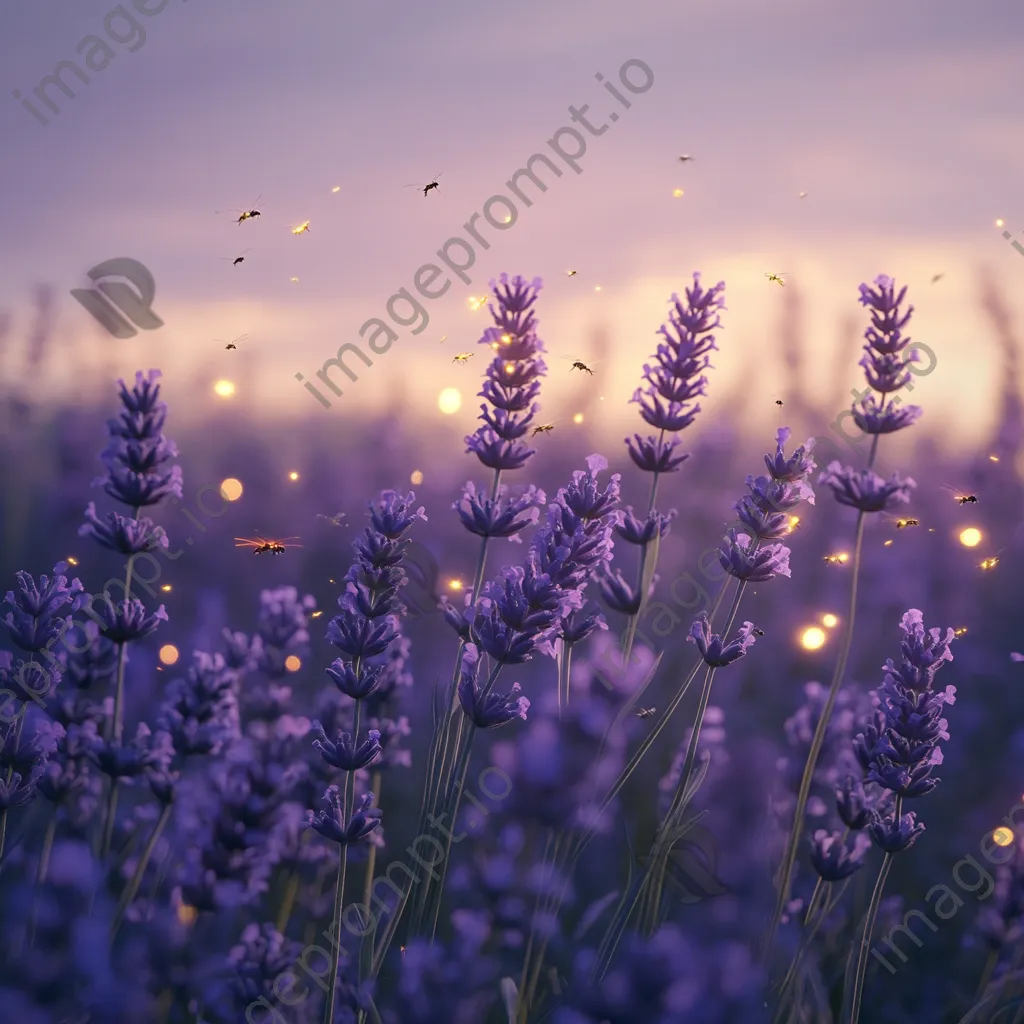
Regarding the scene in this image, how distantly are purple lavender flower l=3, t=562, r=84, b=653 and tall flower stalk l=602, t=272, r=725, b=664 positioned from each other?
1497 mm

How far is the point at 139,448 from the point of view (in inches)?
112

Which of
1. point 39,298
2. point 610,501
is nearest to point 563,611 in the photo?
point 610,501

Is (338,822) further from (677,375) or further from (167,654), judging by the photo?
(167,654)

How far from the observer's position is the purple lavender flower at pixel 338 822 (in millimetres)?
2289

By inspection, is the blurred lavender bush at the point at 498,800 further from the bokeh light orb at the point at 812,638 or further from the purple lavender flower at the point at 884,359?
the bokeh light orb at the point at 812,638

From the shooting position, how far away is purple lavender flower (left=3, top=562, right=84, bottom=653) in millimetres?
2611

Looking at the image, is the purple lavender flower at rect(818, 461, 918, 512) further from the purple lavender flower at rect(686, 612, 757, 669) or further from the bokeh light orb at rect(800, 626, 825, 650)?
the bokeh light orb at rect(800, 626, 825, 650)

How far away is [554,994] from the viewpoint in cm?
265

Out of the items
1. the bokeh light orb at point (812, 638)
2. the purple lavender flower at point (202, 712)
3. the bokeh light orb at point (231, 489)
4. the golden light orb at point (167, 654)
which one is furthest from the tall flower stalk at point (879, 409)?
the bokeh light orb at point (231, 489)

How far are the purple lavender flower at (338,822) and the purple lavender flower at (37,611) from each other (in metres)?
0.82

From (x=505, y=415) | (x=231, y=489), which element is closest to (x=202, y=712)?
(x=505, y=415)

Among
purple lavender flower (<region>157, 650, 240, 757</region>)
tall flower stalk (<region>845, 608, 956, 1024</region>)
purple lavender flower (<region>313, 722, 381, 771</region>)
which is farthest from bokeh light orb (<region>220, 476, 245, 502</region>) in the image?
tall flower stalk (<region>845, 608, 956, 1024</region>)

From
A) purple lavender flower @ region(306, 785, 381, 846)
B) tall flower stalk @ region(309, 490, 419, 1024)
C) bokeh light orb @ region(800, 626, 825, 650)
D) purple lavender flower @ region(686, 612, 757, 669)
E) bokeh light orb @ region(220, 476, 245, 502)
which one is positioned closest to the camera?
purple lavender flower @ region(306, 785, 381, 846)

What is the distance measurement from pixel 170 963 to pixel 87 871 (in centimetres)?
29
